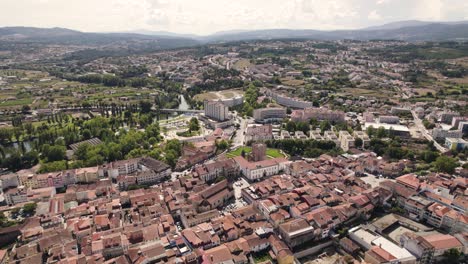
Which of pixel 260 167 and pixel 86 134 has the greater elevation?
pixel 260 167

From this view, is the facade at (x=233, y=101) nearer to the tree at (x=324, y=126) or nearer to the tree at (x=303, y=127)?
the tree at (x=303, y=127)

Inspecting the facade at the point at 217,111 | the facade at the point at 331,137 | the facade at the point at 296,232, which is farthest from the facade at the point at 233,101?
the facade at the point at 296,232

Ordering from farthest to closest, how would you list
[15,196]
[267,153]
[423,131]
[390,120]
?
[390,120] < [423,131] < [267,153] < [15,196]

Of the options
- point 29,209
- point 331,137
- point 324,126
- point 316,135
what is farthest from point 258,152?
point 29,209

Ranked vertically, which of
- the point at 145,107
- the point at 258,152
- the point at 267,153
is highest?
the point at 258,152

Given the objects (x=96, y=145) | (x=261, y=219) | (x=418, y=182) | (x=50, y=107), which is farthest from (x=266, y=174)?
(x=50, y=107)

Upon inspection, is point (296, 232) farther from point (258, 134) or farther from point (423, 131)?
point (423, 131)

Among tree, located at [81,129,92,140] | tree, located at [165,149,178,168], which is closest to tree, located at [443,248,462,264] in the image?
tree, located at [165,149,178,168]
